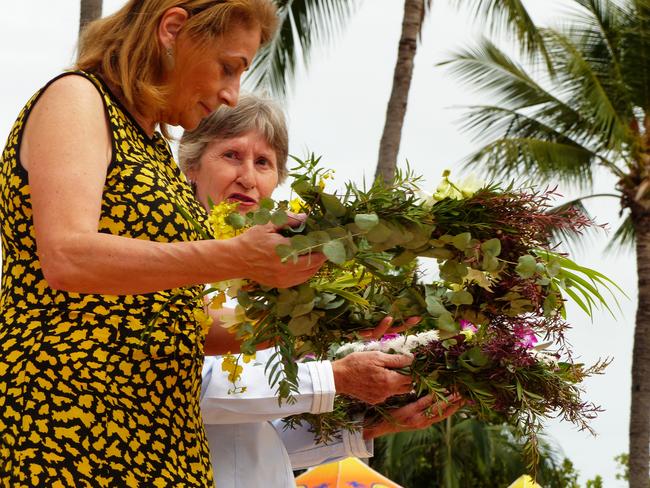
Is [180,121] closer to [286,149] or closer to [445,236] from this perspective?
[445,236]

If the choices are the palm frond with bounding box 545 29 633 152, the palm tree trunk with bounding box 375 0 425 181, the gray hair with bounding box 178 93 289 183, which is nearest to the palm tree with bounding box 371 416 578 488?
the palm frond with bounding box 545 29 633 152

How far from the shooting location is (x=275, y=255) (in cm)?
236

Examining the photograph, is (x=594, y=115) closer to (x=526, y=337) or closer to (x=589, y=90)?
(x=589, y=90)

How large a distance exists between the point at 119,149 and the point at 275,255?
0.52m

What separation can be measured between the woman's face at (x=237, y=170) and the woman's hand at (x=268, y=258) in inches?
54.0

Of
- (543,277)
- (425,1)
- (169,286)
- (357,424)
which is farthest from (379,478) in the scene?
(425,1)

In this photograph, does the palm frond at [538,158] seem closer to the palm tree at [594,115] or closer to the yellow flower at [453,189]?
the palm tree at [594,115]

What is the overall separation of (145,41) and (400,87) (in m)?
12.0

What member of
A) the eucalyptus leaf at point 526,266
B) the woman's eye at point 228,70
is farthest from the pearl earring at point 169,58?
the eucalyptus leaf at point 526,266

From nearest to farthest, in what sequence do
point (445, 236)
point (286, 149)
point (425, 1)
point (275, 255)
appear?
point (275, 255)
point (445, 236)
point (286, 149)
point (425, 1)

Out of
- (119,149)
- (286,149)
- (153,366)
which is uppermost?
(286,149)

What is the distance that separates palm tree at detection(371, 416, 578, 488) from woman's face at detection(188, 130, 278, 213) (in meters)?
15.7

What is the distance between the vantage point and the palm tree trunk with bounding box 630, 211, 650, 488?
17531 millimetres

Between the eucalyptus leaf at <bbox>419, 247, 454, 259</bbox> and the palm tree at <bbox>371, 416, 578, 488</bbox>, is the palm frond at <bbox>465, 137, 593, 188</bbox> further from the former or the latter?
the eucalyptus leaf at <bbox>419, 247, 454, 259</bbox>
